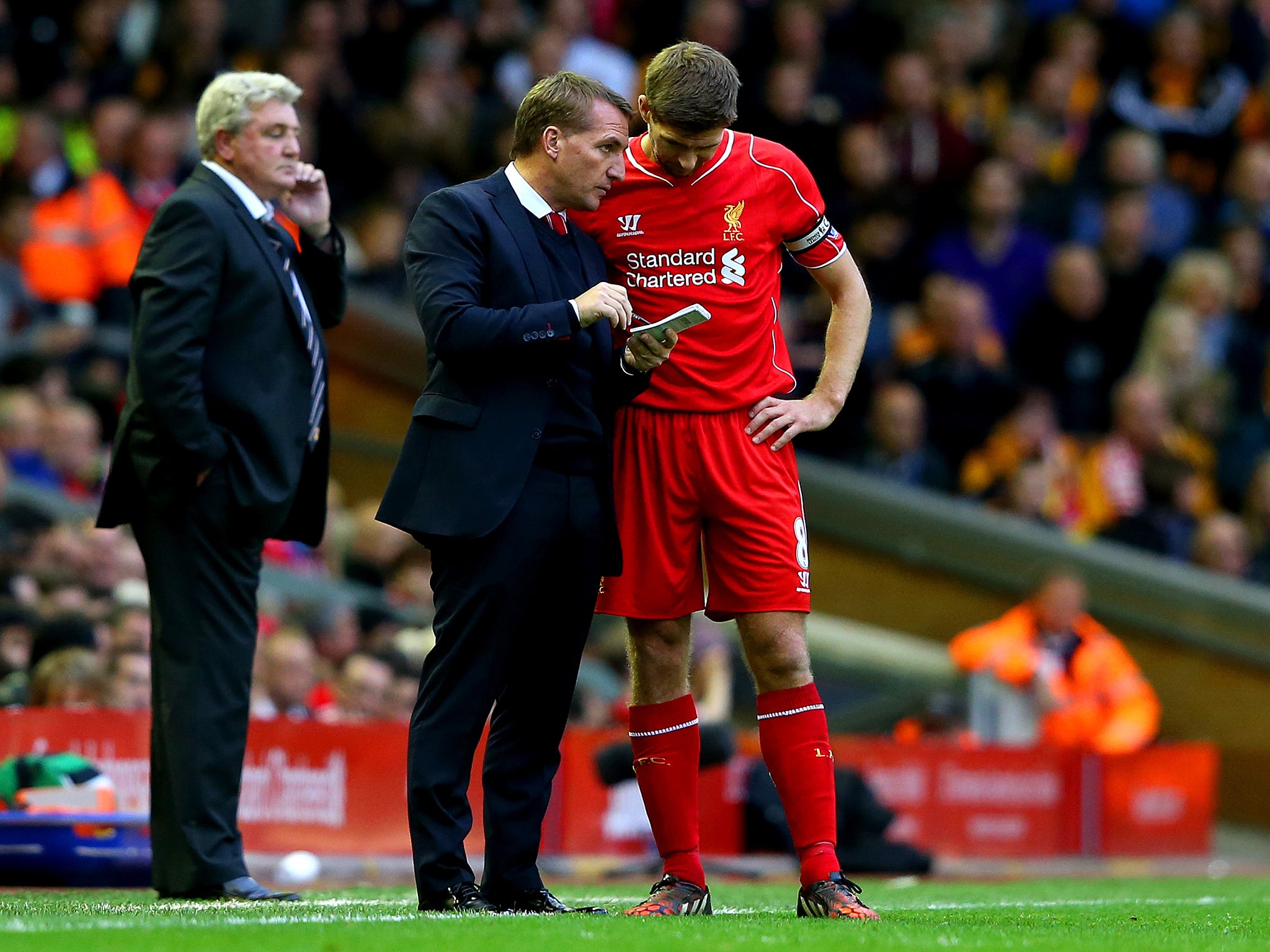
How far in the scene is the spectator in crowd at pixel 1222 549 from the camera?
523 inches

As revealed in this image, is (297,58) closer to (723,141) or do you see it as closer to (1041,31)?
(1041,31)

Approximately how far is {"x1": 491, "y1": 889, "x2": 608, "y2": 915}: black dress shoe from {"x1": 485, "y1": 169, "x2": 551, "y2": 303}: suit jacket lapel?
1626mm

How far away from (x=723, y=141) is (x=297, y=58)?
8.01 m

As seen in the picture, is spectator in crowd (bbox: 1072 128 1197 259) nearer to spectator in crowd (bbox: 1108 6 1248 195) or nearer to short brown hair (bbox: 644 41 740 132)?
spectator in crowd (bbox: 1108 6 1248 195)

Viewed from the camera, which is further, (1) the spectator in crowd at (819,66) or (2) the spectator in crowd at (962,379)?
(1) the spectator in crowd at (819,66)

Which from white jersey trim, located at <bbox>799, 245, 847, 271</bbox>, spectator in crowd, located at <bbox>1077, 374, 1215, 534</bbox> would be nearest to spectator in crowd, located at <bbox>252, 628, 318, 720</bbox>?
white jersey trim, located at <bbox>799, 245, 847, 271</bbox>

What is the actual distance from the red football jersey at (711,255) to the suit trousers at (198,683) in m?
1.39

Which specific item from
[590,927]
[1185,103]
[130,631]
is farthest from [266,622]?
[1185,103]

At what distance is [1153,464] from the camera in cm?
1345

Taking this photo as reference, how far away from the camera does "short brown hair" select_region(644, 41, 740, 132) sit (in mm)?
5605

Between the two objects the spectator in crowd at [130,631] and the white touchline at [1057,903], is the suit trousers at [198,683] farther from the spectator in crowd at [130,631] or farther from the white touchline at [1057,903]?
the spectator in crowd at [130,631]

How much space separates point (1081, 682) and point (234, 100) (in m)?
7.47

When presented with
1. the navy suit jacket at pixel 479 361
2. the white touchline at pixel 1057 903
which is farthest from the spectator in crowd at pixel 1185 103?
the navy suit jacket at pixel 479 361

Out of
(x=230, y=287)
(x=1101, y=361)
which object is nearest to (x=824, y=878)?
(x=230, y=287)
